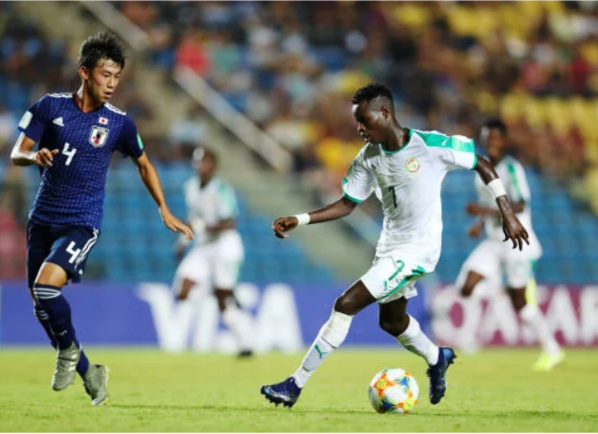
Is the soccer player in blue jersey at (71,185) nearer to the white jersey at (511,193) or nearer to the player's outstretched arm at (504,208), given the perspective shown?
the player's outstretched arm at (504,208)

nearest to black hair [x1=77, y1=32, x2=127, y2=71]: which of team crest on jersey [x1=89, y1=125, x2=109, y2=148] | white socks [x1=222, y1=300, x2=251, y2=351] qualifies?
team crest on jersey [x1=89, y1=125, x2=109, y2=148]

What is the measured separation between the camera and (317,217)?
8.05 m

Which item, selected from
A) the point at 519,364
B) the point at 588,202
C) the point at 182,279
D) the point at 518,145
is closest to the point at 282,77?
the point at 518,145

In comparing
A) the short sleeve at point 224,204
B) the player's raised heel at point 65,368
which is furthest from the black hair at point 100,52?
the short sleeve at point 224,204

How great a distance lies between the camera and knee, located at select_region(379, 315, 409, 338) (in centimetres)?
829

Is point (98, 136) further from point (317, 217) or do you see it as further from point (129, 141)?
point (317, 217)

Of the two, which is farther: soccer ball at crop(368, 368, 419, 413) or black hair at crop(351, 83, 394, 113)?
black hair at crop(351, 83, 394, 113)

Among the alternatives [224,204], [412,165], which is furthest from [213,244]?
[412,165]

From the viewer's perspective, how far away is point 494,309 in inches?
699

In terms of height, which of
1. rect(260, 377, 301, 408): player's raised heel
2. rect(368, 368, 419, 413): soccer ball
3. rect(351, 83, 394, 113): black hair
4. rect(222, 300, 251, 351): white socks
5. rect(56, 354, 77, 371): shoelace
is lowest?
rect(222, 300, 251, 351): white socks

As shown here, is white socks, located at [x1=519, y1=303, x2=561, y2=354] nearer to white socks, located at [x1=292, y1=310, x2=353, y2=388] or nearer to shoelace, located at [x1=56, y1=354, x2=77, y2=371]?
white socks, located at [x1=292, y1=310, x2=353, y2=388]

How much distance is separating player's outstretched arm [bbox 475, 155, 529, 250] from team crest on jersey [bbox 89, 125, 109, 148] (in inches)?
104

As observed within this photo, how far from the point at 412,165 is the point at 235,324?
716cm

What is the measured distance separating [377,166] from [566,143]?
14761mm
